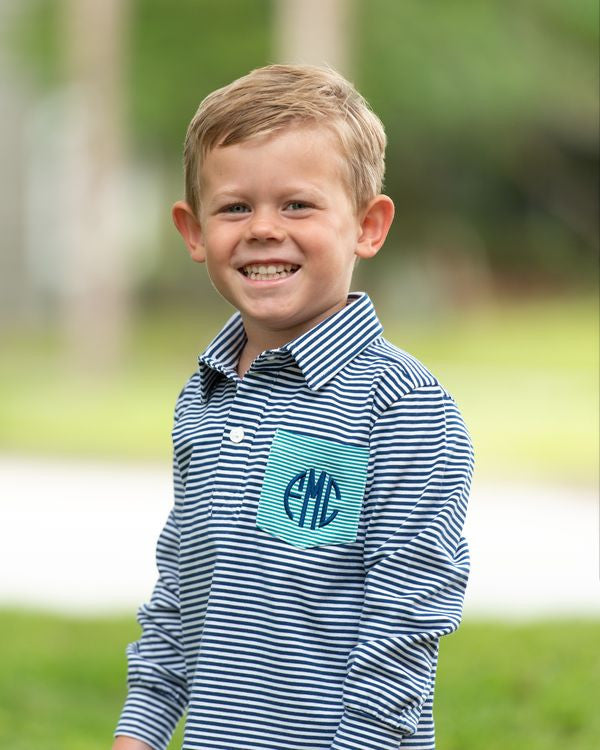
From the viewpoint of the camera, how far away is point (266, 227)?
89.5 inches

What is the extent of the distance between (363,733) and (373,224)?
34.2 inches

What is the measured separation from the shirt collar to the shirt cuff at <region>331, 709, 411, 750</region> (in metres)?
0.52

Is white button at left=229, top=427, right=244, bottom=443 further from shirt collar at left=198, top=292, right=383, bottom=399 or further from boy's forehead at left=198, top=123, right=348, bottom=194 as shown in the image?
boy's forehead at left=198, top=123, right=348, bottom=194

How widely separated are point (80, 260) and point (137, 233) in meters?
15.1

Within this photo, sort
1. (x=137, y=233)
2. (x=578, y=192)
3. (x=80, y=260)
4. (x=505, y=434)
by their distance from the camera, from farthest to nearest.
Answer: (x=137, y=233) → (x=578, y=192) → (x=80, y=260) → (x=505, y=434)

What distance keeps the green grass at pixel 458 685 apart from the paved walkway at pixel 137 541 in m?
0.52

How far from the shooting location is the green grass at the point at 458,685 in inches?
155

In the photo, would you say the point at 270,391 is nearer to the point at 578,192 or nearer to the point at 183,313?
the point at 578,192

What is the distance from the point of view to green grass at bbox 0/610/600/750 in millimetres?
3928

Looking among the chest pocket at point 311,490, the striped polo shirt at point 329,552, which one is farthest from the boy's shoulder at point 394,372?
the chest pocket at point 311,490

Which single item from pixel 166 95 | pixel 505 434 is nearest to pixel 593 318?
pixel 166 95

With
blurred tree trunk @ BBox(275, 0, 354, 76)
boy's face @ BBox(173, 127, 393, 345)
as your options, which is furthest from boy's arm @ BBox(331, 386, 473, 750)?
blurred tree trunk @ BBox(275, 0, 354, 76)

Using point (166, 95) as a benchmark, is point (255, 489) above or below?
below

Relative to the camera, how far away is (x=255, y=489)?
2232 millimetres
